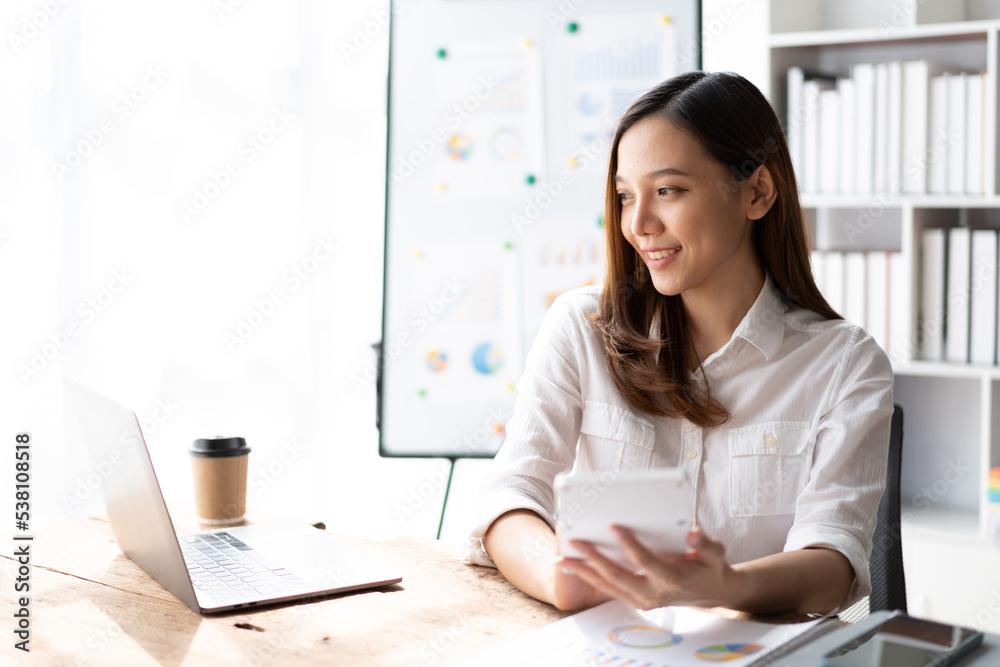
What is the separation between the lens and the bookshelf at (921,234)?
2.29m

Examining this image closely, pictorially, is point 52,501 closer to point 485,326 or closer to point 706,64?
point 485,326

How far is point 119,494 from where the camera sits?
1.17 meters

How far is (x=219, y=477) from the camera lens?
1.39 m

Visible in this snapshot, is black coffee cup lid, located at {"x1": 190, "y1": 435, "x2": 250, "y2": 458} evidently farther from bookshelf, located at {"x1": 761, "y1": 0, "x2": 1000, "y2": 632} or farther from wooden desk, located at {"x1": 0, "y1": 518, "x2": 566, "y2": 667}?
bookshelf, located at {"x1": 761, "y1": 0, "x2": 1000, "y2": 632}

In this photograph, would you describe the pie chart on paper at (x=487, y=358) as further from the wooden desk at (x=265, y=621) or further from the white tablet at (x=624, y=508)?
the white tablet at (x=624, y=508)

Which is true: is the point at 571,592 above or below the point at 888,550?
above

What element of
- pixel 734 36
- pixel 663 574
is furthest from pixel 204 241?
pixel 663 574

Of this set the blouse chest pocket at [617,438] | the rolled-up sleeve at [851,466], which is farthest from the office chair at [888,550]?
the blouse chest pocket at [617,438]

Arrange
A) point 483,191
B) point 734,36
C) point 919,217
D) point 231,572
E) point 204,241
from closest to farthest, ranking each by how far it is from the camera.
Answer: point 231,572, point 483,191, point 919,217, point 204,241, point 734,36

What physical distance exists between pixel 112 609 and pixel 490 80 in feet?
4.95

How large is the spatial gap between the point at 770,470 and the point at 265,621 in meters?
0.74

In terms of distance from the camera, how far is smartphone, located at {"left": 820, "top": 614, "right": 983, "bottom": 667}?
77cm

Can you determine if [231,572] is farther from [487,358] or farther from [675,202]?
[487,358]

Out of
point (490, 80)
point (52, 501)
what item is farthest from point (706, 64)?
point (52, 501)
